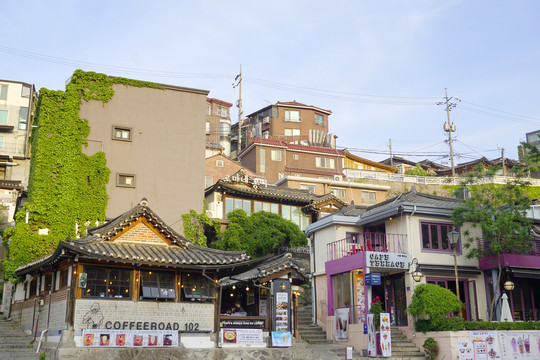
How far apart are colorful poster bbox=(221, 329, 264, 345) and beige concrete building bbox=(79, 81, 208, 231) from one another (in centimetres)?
1529

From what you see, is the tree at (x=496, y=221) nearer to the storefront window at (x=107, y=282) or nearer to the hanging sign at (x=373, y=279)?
the hanging sign at (x=373, y=279)

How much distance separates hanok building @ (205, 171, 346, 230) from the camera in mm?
45050

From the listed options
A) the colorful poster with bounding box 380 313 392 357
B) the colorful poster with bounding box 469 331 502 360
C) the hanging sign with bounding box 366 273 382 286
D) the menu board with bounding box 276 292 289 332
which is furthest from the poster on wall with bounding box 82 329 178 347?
the colorful poster with bounding box 469 331 502 360

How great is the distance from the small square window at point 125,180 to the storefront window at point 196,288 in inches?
566

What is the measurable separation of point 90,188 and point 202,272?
14600mm

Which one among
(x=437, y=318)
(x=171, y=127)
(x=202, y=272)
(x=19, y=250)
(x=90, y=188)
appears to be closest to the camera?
(x=202, y=272)

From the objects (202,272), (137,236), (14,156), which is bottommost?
(202,272)

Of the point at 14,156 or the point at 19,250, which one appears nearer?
the point at 19,250

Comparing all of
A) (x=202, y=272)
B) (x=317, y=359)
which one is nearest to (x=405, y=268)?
(x=317, y=359)

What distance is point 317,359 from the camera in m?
24.4

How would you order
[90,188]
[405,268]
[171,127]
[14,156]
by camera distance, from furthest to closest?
[14,156] → [171,127] → [90,188] → [405,268]

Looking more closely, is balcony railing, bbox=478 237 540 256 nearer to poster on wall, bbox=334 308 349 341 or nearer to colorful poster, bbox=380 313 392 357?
colorful poster, bbox=380 313 392 357

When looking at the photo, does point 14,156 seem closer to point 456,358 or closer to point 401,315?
point 401,315

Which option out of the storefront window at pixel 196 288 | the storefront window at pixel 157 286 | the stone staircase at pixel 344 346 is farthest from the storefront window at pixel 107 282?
the stone staircase at pixel 344 346
